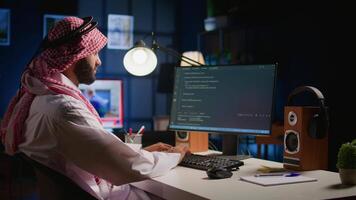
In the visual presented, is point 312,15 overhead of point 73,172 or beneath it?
overhead

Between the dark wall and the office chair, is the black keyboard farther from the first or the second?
the dark wall

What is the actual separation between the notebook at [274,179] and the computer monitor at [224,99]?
1.29 feet

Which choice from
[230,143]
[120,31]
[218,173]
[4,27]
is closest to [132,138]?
[230,143]

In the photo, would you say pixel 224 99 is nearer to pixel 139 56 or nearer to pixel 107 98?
pixel 139 56

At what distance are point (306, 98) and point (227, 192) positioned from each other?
10.7ft

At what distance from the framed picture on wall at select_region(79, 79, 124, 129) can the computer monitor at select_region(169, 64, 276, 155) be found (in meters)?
2.72

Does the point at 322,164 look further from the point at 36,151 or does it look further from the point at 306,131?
the point at 36,151

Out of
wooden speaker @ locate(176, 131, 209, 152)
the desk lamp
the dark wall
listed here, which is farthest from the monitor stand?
the dark wall

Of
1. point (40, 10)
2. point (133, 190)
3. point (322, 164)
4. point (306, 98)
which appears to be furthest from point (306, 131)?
point (40, 10)

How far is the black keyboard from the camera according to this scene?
76.7 inches

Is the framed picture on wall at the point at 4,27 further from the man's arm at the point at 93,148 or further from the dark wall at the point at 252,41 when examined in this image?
the man's arm at the point at 93,148

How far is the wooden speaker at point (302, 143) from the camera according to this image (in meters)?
1.95

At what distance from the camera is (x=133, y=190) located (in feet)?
6.50

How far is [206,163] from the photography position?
1.99 meters
